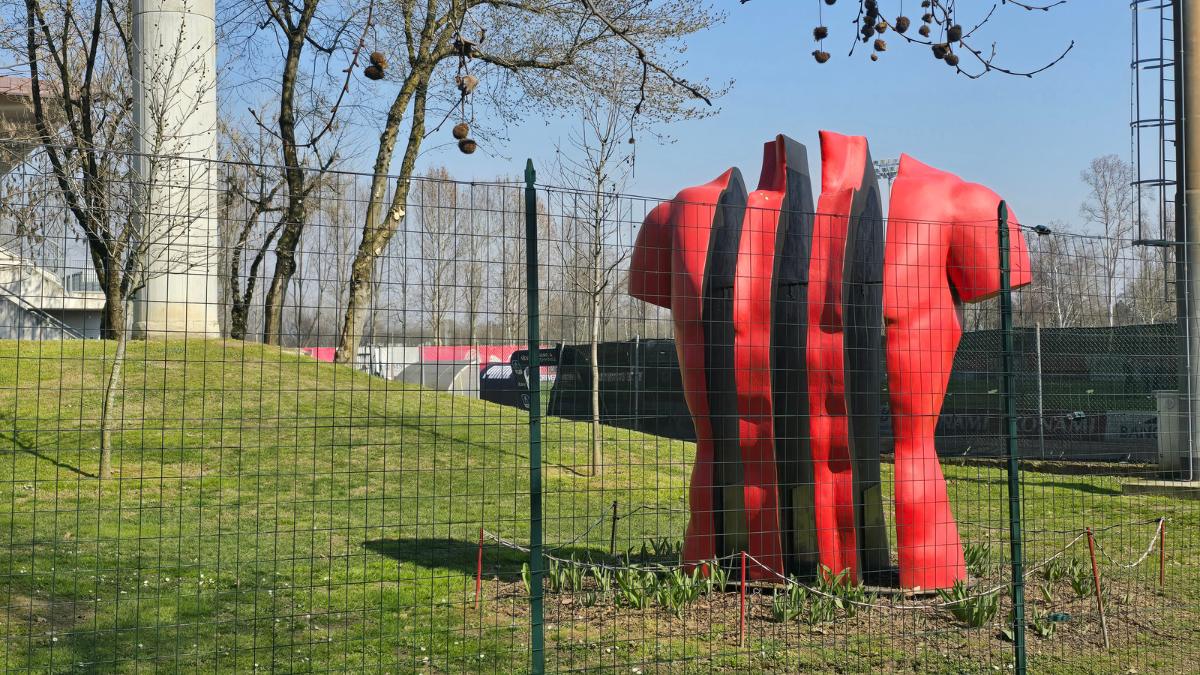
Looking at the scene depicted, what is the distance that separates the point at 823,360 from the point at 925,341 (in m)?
0.71

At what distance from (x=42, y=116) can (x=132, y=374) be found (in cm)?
808

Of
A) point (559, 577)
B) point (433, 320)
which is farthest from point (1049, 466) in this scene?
point (433, 320)

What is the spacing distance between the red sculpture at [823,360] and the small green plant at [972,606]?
0.32m

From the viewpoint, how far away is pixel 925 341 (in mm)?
7121

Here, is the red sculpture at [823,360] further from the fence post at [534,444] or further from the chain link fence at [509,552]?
the fence post at [534,444]

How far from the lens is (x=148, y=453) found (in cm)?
1252

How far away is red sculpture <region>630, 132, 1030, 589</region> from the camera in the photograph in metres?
7.07

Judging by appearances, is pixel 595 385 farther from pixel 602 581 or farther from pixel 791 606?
pixel 791 606

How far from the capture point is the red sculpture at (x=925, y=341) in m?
7.06

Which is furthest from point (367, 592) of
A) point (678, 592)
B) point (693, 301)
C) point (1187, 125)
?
point (1187, 125)

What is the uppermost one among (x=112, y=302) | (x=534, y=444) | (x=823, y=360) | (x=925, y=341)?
(x=112, y=302)

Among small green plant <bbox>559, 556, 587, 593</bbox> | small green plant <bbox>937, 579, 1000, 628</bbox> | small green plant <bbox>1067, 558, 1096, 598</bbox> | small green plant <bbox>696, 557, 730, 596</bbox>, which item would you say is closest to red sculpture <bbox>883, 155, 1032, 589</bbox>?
small green plant <bbox>937, 579, 1000, 628</bbox>

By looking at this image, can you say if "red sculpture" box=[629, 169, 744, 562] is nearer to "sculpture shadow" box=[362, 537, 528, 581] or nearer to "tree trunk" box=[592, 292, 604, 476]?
"tree trunk" box=[592, 292, 604, 476]

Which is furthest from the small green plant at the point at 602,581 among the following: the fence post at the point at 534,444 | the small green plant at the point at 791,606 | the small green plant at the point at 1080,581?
the small green plant at the point at 1080,581
